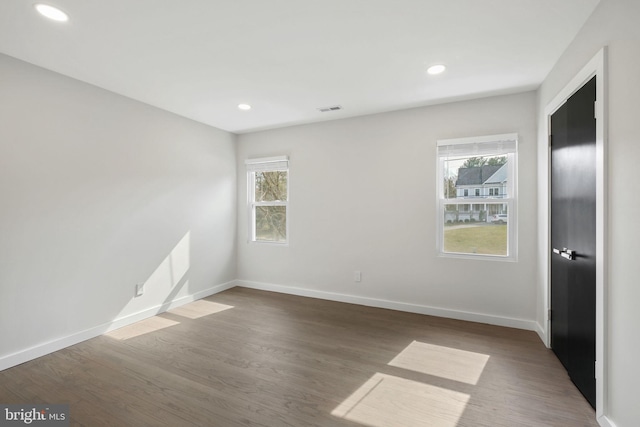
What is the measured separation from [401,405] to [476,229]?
226 centimetres

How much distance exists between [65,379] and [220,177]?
306cm

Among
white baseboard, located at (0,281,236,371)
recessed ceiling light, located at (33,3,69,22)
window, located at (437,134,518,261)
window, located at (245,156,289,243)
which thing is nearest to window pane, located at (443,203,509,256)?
window, located at (437,134,518,261)

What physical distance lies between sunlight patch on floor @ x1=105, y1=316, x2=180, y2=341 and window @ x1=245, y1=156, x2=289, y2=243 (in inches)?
72.9

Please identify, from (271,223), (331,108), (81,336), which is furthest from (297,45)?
(81,336)

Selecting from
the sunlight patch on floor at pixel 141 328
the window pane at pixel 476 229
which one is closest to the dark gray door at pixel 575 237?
the window pane at pixel 476 229

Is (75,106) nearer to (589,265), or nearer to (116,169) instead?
(116,169)

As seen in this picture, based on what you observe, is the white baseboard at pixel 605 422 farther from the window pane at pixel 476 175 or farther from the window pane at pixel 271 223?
the window pane at pixel 271 223

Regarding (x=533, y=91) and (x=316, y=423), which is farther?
(x=533, y=91)

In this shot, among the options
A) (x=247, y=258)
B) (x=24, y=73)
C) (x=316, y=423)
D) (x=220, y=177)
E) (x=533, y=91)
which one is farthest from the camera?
(x=247, y=258)

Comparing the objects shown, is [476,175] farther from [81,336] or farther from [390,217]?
[81,336]

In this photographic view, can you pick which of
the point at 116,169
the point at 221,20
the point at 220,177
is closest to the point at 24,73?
the point at 116,169

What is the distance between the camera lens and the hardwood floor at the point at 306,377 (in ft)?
6.21

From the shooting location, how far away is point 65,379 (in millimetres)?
2283

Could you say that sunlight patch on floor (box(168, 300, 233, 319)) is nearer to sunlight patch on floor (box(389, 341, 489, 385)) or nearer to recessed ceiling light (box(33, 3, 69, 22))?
sunlight patch on floor (box(389, 341, 489, 385))
